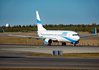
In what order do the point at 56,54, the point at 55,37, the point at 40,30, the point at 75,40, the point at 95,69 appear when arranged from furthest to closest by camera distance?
1. the point at 40,30
2. the point at 55,37
3. the point at 75,40
4. the point at 56,54
5. the point at 95,69

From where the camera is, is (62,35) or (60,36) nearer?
(62,35)

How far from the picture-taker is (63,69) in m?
26.8

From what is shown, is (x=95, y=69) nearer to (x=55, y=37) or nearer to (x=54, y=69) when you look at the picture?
(x=54, y=69)

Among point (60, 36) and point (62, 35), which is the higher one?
point (62, 35)

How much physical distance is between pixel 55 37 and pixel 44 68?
4939 cm

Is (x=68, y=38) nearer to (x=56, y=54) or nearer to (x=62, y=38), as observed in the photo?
(x=62, y=38)

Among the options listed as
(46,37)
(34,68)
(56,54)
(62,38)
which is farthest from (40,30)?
(34,68)

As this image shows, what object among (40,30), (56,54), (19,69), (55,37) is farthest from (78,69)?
(40,30)

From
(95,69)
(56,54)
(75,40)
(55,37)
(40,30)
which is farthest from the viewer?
(40,30)

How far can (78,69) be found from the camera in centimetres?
2675

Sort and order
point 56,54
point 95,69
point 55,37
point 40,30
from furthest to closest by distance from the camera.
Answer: point 40,30
point 55,37
point 56,54
point 95,69

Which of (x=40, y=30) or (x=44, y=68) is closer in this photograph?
(x=44, y=68)

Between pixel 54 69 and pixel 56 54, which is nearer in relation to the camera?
pixel 54 69

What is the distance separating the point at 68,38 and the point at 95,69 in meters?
45.4
